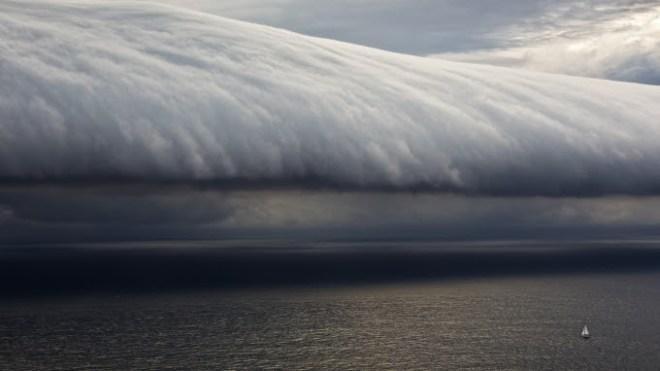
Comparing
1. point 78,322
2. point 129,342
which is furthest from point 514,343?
point 78,322

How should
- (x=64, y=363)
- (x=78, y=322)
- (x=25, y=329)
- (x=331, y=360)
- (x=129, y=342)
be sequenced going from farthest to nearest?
1. (x=78, y=322)
2. (x=25, y=329)
3. (x=129, y=342)
4. (x=331, y=360)
5. (x=64, y=363)

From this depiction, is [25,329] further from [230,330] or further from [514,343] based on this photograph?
[514,343]

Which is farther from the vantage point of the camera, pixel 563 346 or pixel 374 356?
pixel 563 346

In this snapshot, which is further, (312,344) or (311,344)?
(312,344)

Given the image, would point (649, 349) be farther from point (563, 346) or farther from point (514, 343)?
point (514, 343)

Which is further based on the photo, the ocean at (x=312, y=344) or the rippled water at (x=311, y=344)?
the rippled water at (x=311, y=344)

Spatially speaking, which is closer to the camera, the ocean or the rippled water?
the ocean

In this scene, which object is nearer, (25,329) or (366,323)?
(25,329)

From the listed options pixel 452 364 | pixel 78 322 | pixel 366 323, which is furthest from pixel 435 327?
pixel 78 322

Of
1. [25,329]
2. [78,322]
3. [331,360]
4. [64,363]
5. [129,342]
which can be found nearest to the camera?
[64,363]
